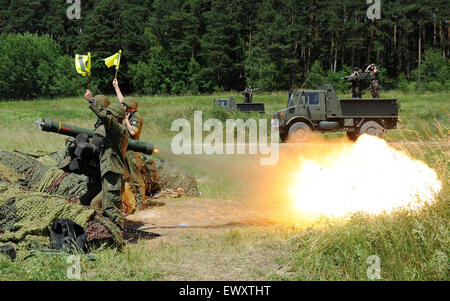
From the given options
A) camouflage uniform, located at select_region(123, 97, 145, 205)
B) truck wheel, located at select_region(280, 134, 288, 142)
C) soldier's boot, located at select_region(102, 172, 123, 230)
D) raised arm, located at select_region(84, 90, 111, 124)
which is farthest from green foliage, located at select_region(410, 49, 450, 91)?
raised arm, located at select_region(84, 90, 111, 124)

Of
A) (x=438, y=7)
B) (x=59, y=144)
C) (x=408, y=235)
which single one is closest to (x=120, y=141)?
(x=408, y=235)

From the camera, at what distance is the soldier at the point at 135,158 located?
8.33 m

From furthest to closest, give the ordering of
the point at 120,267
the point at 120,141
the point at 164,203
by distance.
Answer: the point at 164,203
the point at 120,141
the point at 120,267

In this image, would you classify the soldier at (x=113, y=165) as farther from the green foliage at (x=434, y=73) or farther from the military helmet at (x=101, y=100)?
the green foliage at (x=434, y=73)

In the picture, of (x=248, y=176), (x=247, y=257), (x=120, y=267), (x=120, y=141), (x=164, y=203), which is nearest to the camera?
(x=120, y=267)

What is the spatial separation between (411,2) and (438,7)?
321cm

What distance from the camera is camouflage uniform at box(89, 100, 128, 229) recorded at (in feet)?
20.2

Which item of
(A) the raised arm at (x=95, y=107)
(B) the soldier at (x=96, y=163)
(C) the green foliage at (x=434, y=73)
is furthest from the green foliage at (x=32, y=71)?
(A) the raised arm at (x=95, y=107)

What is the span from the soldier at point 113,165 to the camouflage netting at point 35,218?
260mm

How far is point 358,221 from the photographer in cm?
563

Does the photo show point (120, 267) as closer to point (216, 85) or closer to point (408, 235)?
point (408, 235)

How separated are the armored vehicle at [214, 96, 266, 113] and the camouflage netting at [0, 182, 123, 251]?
19.6m

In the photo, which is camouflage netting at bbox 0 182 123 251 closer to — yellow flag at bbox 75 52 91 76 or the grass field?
the grass field
